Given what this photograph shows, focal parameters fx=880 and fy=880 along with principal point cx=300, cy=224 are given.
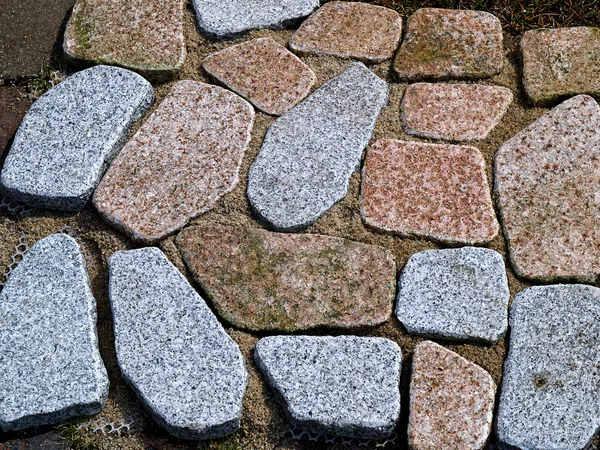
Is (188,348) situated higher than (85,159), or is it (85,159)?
(85,159)

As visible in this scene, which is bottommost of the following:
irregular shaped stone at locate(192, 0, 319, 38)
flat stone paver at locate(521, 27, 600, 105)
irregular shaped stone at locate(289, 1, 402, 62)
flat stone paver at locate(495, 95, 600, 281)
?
flat stone paver at locate(495, 95, 600, 281)

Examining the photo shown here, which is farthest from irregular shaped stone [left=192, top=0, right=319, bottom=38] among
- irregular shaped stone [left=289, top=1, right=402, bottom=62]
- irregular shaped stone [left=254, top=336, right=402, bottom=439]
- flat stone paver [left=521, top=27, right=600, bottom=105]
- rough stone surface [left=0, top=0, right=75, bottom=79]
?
irregular shaped stone [left=254, top=336, right=402, bottom=439]

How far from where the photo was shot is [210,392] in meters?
1.70

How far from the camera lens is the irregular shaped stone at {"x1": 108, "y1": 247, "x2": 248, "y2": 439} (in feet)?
5.52

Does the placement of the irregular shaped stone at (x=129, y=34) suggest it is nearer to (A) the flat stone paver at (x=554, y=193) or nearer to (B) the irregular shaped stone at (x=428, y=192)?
(B) the irregular shaped stone at (x=428, y=192)

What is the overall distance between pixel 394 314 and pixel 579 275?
403mm

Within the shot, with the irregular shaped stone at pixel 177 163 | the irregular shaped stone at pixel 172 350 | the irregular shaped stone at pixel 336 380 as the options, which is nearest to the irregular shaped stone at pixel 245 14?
the irregular shaped stone at pixel 177 163

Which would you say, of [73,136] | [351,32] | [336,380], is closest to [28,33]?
[73,136]

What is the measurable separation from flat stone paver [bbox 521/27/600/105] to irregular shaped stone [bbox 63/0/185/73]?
878mm

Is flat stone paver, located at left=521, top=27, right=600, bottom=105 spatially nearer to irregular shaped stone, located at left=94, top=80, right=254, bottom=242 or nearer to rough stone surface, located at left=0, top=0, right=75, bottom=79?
irregular shaped stone, located at left=94, top=80, right=254, bottom=242

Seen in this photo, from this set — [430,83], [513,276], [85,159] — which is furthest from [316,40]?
[513,276]

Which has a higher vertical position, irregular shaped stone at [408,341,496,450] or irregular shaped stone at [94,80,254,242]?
irregular shaped stone at [94,80,254,242]

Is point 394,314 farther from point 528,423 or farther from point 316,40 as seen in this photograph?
point 316,40

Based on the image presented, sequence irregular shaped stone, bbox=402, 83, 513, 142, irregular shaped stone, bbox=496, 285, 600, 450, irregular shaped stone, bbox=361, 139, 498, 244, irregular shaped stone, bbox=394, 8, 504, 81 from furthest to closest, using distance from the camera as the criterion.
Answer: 1. irregular shaped stone, bbox=394, 8, 504, 81
2. irregular shaped stone, bbox=402, 83, 513, 142
3. irregular shaped stone, bbox=361, 139, 498, 244
4. irregular shaped stone, bbox=496, 285, 600, 450
